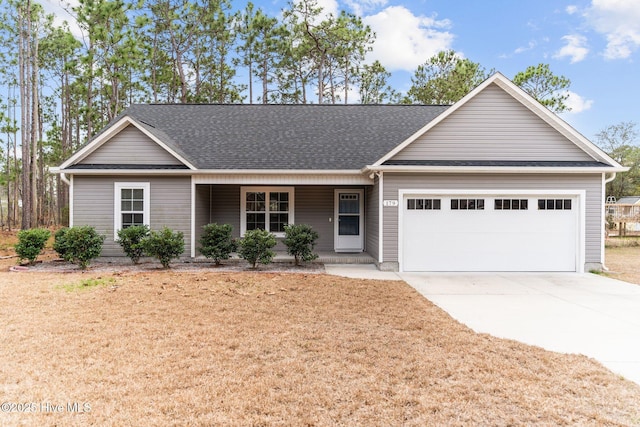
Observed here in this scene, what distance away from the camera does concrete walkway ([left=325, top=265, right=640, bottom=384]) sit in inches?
177

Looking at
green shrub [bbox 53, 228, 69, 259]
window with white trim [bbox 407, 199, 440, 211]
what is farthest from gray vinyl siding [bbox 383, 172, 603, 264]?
Result: green shrub [bbox 53, 228, 69, 259]

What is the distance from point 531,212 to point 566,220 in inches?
37.5

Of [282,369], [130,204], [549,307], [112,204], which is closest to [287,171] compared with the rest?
[130,204]

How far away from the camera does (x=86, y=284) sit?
7.65 meters

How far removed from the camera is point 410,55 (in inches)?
1033

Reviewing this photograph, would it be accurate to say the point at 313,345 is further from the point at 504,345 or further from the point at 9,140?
the point at 9,140

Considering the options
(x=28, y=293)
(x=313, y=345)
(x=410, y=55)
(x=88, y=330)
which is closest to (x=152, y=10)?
(x=410, y=55)

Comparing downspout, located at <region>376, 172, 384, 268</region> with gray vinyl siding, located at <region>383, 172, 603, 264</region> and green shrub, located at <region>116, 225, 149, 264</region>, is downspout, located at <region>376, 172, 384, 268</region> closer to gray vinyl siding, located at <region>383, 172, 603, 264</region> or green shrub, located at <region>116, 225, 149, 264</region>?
gray vinyl siding, located at <region>383, 172, 603, 264</region>

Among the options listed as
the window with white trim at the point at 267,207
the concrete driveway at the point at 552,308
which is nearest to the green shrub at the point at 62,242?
the window with white trim at the point at 267,207

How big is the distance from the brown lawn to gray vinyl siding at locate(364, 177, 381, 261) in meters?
4.19

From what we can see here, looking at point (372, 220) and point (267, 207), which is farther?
point (267, 207)

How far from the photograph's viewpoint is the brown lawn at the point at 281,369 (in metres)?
2.90

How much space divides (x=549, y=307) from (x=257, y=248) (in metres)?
6.74

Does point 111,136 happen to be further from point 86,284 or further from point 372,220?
point 372,220
